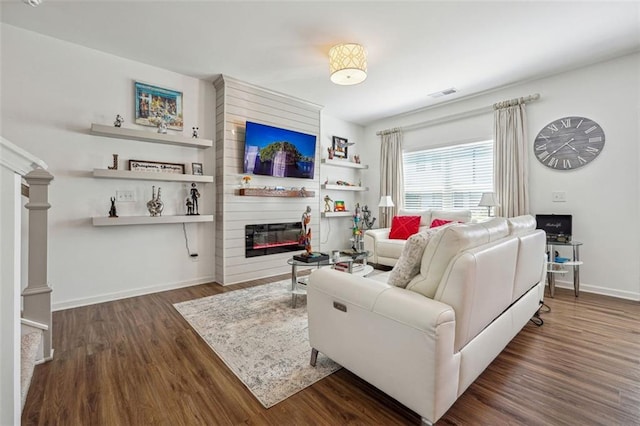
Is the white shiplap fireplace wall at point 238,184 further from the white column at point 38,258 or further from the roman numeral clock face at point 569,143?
the roman numeral clock face at point 569,143

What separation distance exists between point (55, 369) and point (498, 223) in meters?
3.05

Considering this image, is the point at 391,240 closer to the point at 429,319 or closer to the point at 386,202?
the point at 386,202

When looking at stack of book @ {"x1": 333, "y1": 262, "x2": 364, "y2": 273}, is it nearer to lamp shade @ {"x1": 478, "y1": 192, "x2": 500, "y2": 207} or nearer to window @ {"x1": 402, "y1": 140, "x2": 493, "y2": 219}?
lamp shade @ {"x1": 478, "y1": 192, "x2": 500, "y2": 207}

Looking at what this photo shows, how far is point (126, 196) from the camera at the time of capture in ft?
10.7

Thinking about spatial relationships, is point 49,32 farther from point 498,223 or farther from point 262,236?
point 498,223

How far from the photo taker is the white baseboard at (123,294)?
2.94 m

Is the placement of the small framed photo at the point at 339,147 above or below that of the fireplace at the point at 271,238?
above

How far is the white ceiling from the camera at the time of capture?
247cm

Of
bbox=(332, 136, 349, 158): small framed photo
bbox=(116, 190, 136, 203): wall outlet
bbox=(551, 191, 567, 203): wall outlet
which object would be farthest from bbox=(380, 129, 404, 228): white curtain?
bbox=(116, 190, 136, 203): wall outlet

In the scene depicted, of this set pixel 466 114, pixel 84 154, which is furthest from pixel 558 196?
pixel 84 154

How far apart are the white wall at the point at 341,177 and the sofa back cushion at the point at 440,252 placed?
11.6ft

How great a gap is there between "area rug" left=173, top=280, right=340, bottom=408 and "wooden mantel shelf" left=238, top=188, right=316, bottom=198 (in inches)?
52.2

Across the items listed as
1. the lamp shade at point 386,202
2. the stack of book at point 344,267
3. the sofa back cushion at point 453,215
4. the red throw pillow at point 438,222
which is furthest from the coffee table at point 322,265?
the lamp shade at point 386,202

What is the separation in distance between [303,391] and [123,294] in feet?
8.81
